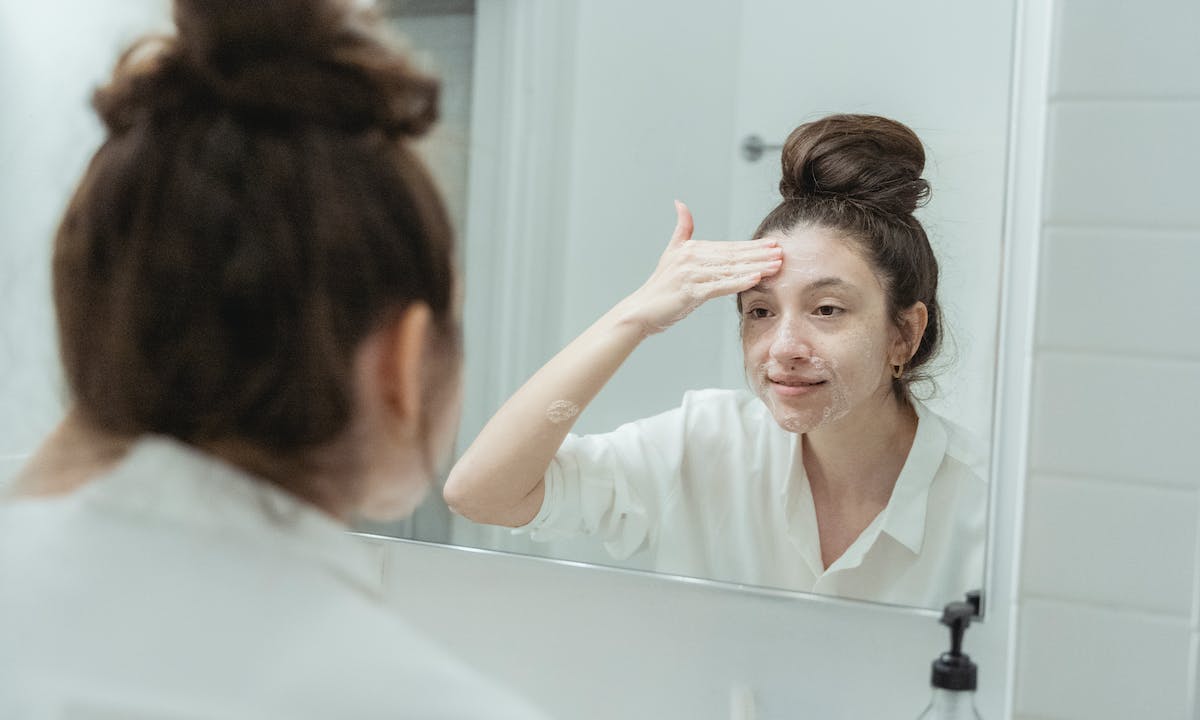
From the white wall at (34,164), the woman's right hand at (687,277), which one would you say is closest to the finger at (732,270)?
the woman's right hand at (687,277)

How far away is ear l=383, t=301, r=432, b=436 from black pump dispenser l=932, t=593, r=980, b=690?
38 centimetres

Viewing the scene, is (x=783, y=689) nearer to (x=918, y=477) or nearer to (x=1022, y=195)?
(x=918, y=477)

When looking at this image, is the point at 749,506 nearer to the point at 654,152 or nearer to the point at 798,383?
the point at 798,383

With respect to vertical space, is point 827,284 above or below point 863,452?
above

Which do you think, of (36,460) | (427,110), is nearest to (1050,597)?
(427,110)

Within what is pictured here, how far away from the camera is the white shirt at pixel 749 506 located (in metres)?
0.81

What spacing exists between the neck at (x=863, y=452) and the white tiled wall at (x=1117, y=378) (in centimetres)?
12

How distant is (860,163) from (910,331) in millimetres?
122

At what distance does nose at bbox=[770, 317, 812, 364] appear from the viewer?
2.68 ft

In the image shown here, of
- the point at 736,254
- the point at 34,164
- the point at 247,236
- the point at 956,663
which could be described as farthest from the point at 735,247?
the point at 34,164

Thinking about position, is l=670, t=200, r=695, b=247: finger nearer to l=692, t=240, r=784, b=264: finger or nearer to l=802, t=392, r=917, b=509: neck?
l=692, t=240, r=784, b=264: finger

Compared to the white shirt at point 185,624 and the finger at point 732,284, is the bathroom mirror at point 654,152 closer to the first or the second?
the finger at point 732,284

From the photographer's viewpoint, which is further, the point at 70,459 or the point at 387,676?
the point at 70,459

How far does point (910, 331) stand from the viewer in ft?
2.63
